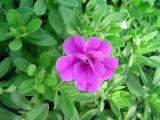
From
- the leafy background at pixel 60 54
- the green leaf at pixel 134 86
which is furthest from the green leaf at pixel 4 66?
the green leaf at pixel 134 86

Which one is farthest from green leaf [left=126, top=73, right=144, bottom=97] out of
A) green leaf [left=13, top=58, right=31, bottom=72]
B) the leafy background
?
green leaf [left=13, top=58, right=31, bottom=72]

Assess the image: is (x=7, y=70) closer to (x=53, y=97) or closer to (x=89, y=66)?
(x=53, y=97)

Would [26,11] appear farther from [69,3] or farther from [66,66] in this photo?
[66,66]

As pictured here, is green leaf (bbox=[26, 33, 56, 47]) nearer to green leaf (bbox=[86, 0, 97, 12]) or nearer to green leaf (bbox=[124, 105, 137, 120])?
green leaf (bbox=[86, 0, 97, 12])

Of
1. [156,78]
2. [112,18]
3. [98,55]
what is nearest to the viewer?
[98,55]

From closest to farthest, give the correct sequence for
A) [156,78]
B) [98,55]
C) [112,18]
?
[98,55]
[112,18]
[156,78]

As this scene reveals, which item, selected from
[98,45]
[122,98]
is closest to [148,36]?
[122,98]

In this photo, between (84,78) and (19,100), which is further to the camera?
(19,100)
